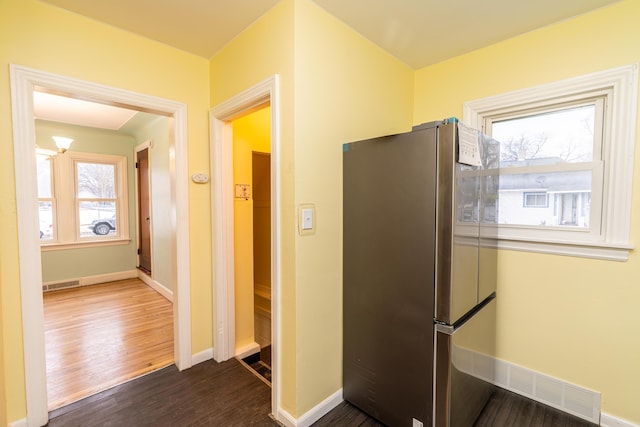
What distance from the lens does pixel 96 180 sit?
4.61 m

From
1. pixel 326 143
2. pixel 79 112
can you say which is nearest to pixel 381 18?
pixel 326 143

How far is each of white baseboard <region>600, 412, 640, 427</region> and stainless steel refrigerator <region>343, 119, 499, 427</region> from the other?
59 centimetres

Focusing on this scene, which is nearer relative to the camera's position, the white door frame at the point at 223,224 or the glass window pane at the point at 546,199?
the glass window pane at the point at 546,199

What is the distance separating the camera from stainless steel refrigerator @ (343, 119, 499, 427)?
139 centimetres

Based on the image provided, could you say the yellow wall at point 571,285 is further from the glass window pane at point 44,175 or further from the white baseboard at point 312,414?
the glass window pane at point 44,175

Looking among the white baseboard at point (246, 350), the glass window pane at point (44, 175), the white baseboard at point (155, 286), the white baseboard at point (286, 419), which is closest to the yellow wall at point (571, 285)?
the white baseboard at point (286, 419)

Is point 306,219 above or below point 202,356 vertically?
above

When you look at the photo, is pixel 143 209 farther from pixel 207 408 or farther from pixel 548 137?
pixel 548 137

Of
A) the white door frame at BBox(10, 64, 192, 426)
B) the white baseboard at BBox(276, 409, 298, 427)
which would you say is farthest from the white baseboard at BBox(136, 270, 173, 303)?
the white baseboard at BBox(276, 409, 298, 427)

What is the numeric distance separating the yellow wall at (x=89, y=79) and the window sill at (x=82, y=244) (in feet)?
10.5

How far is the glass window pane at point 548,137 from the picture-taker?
181 cm

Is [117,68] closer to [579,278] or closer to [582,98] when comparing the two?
[582,98]

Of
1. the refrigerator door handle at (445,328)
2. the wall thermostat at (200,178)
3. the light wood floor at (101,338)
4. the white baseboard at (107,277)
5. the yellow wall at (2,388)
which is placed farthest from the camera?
the white baseboard at (107,277)

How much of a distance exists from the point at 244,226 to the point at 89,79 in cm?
147
